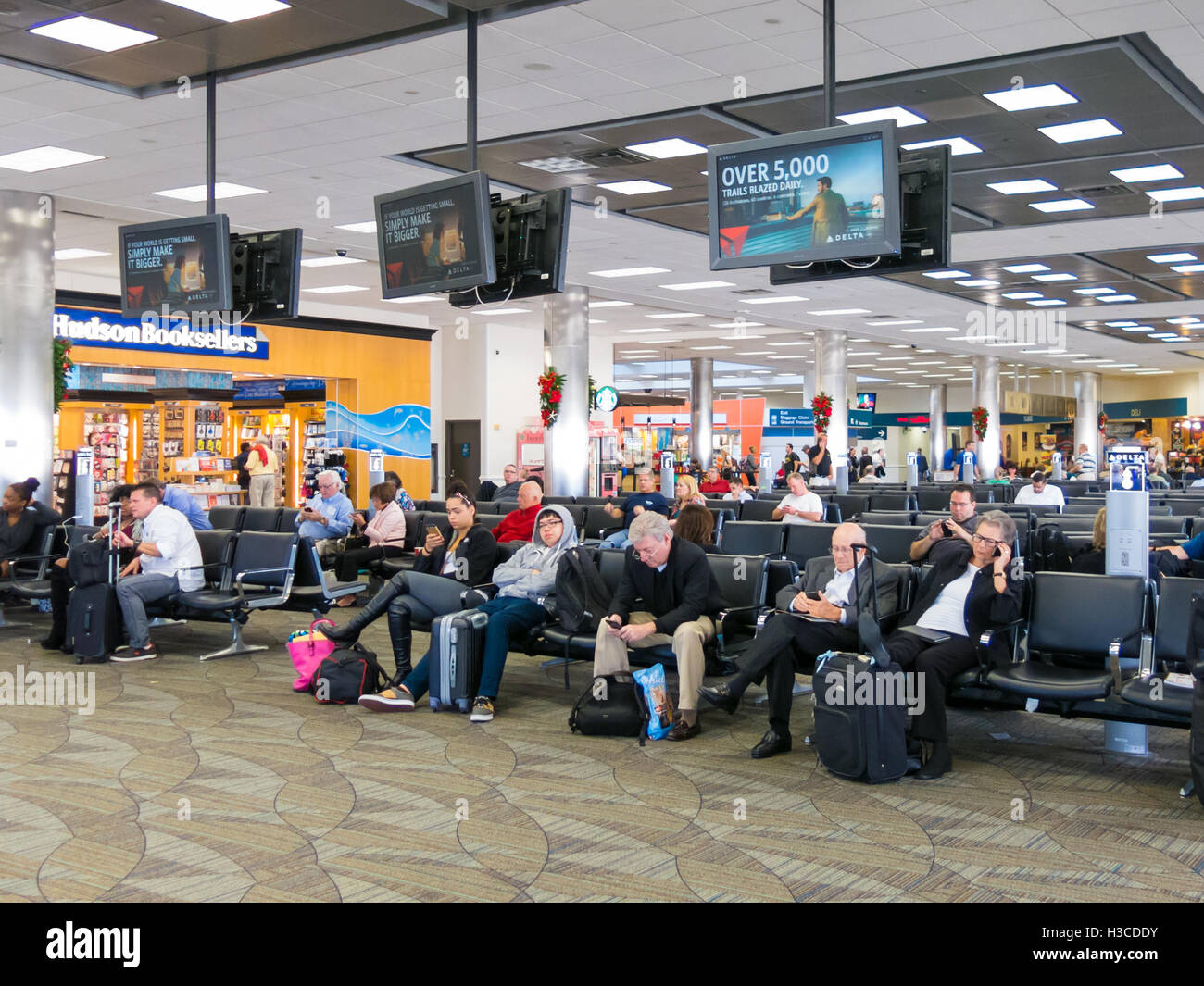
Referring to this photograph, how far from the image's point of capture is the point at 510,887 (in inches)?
152

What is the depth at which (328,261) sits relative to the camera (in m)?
15.9

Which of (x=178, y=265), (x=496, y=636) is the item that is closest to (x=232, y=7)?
(x=178, y=265)

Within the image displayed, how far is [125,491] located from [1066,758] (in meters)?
7.64

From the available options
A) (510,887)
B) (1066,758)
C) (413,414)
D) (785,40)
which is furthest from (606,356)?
(510,887)

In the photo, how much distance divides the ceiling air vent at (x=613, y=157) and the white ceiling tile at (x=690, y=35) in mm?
2679

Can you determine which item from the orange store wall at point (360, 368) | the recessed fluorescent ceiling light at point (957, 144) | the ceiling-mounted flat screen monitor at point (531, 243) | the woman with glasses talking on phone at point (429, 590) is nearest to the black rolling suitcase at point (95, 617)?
the woman with glasses talking on phone at point (429, 590)

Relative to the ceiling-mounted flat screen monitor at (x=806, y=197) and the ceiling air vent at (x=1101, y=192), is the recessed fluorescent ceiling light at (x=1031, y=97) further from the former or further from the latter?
the ceiling air vent at (x=1101, y=192)

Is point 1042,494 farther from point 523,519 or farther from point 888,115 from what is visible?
point 523,519

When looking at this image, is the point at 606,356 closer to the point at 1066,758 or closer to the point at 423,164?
the point at 423,164

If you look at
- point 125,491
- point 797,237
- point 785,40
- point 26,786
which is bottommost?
point 26,786

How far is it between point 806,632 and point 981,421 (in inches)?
1046

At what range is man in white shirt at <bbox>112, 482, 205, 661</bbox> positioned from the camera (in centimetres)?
834

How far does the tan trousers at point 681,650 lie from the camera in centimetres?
601

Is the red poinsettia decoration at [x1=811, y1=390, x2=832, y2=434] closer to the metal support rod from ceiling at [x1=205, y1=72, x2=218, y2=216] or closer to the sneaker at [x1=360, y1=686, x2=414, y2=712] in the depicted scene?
the metal support rod from ceiling at [x1=205, y1=72, x2=218, y2=216]
